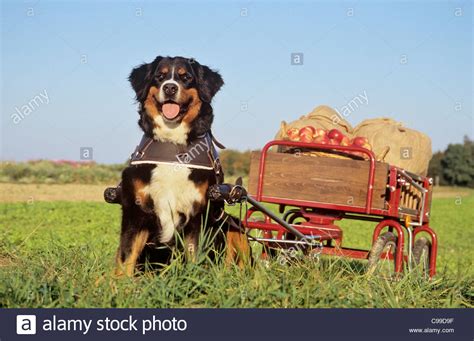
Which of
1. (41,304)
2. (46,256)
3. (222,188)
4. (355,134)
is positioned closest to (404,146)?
(355,134)

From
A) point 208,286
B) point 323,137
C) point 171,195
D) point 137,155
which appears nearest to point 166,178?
point 171,195

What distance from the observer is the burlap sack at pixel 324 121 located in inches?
325

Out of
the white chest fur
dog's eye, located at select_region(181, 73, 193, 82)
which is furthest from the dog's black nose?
the white chest fur

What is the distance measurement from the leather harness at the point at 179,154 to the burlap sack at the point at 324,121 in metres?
2.97

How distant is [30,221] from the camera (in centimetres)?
1573

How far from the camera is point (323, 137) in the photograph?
7.74 m

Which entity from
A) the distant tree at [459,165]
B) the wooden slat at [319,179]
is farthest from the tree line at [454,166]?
the wooden slat at [319,179]

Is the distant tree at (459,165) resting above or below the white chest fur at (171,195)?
above

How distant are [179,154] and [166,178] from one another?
0.64 ft

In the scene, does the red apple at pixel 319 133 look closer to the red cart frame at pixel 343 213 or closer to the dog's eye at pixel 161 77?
the red cart frame at pixel 343 213

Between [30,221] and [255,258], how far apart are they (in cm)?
1112

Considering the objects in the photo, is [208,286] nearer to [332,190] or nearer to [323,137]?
[332,190]

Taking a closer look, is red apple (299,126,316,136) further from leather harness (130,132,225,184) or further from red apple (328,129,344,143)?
leather harness (130,132,225,184)

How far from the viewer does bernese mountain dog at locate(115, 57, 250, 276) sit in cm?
511
